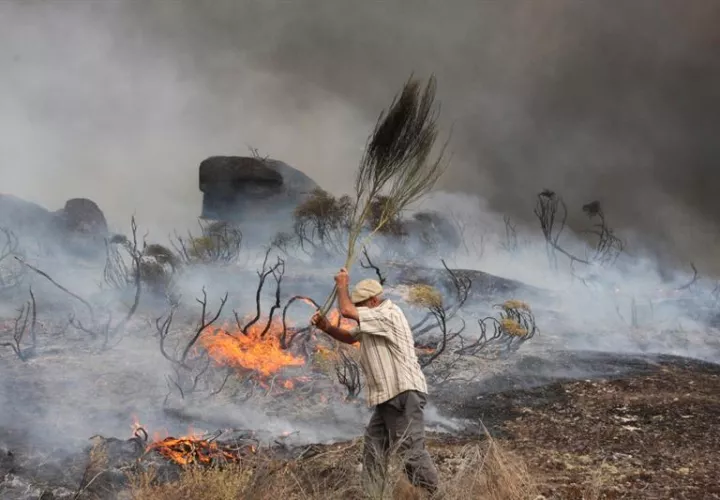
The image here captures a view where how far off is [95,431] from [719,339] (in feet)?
46.1

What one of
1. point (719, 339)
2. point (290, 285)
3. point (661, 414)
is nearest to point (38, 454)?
point (661, 414)

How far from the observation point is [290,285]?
14.6 metres

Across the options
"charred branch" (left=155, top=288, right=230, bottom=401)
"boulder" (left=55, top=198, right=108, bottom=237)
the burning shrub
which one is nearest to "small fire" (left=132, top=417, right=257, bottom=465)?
"charred branch" (left=155, top=288, right=230, bottom=401)

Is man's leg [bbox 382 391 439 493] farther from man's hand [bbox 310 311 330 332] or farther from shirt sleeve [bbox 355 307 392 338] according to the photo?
man's hand [bbox 310 311 330 332]

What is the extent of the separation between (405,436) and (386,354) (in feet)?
1.85

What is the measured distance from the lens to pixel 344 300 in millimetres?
3938

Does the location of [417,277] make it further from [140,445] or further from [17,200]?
[17,200]

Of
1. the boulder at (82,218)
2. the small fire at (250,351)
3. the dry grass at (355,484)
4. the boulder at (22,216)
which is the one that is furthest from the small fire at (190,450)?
the boulder at (82,218)

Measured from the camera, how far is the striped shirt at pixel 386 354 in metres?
3.87

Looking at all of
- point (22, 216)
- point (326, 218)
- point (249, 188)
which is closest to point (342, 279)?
point (326, 218)

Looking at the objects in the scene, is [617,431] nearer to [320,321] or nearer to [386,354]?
[386,354]

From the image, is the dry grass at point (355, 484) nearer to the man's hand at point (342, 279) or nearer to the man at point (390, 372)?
the man at point (390, 372)

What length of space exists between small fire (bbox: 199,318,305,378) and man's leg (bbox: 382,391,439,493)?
3.90m

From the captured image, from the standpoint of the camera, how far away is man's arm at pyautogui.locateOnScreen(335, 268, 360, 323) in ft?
12.6
